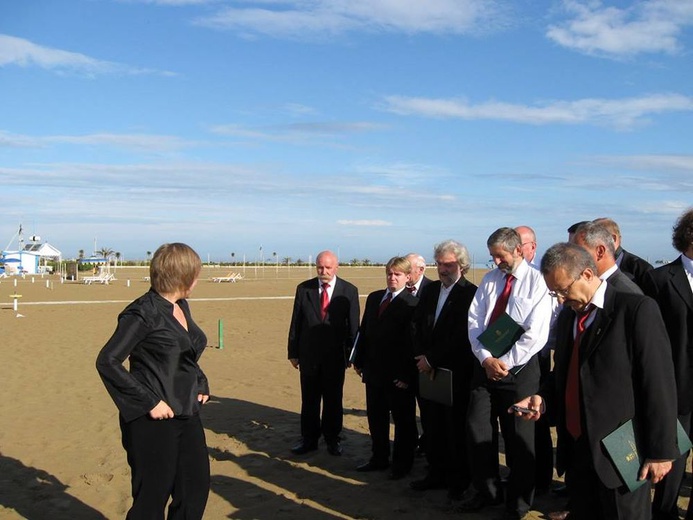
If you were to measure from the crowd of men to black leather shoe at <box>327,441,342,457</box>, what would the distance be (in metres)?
0.02

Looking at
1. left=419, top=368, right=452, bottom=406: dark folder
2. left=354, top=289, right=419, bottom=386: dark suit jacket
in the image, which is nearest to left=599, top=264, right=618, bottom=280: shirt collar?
left=419, top=368, right=452, bottom=406: dark folder

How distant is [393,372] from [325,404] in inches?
41.6

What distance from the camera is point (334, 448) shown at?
664 cm

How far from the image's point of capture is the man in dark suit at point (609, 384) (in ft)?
10.0

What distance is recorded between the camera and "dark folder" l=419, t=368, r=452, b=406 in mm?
5262

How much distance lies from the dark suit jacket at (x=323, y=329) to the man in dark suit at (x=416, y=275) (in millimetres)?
693

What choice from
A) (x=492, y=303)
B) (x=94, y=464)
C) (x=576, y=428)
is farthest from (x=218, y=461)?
(x=576, y=428)

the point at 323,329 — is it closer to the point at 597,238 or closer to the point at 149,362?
the point at 149,362

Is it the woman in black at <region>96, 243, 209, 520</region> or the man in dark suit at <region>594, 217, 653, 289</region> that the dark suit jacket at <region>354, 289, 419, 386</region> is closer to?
the man in dark suit at <region>594, 217, 653, 289</region>

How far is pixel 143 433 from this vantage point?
142 inches

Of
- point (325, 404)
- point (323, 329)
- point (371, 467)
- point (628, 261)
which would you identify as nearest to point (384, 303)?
point (323, 329)

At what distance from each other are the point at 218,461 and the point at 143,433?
10.0 feet

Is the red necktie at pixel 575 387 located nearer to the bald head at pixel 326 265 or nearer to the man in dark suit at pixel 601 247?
the man in dark suit at pixel 601 247

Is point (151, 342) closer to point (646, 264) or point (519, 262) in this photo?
point (519, 262)
